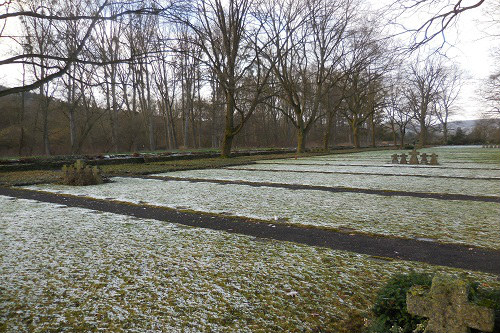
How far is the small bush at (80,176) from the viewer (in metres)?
9.86

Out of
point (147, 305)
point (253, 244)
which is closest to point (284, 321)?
point (147, 305)

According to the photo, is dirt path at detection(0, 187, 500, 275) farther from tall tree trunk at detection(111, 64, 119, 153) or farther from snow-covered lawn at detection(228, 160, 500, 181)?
tall tree trunk at detection(111, 64, 119, 153)

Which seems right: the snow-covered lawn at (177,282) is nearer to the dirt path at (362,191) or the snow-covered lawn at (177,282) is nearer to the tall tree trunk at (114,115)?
the dirt path at (362,191)

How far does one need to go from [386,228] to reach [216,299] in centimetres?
317

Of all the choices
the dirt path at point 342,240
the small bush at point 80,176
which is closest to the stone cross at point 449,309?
the dirt path at point 342,240

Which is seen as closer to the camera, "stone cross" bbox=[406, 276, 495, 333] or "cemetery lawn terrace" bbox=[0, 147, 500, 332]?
"stone cross" bbox=[406, 276, 495, 333]

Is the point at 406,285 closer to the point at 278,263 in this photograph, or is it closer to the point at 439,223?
the point at 278,263

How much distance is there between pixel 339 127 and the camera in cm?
6538

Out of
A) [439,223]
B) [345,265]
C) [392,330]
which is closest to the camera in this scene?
[392,330]

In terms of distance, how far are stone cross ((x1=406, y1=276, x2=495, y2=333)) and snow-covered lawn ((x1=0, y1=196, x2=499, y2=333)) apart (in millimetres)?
630

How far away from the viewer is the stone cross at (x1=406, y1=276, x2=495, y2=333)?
1.70 m

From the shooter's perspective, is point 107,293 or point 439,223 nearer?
point 107,293

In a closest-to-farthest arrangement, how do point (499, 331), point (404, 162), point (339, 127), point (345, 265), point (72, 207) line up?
point (499, 331) < point (345, 265) < point (72, 207) < point (404, 162) < point (339, 127)

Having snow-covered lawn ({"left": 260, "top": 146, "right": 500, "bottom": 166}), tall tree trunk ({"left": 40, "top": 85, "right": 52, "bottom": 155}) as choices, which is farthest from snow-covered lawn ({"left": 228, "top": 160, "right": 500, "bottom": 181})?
tall tree trunk ({"left": 40, "top": 85, "right": 52, "bottom": 155})
